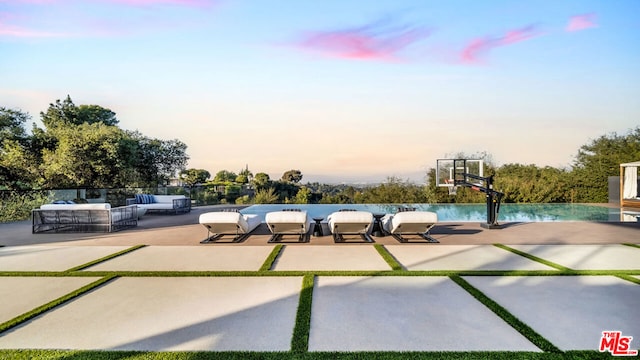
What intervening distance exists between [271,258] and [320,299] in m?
1.83

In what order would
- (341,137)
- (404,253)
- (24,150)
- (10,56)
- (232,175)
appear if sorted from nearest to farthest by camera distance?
(404,253)
(10,56)
(24,150)
(341,137)
(232,175)

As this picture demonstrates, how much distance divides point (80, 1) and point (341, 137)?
10198 millimetres

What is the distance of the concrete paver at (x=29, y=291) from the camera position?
328 cm

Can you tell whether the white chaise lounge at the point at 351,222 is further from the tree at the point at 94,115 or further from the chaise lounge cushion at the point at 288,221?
the tree at the point at 94,115

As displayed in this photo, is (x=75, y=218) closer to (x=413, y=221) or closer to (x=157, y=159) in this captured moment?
(x=413, y=221)

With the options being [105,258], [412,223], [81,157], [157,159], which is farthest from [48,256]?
[157,159]

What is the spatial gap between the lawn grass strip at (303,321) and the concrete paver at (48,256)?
340cm

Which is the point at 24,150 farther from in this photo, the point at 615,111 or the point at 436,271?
the point at 615,111

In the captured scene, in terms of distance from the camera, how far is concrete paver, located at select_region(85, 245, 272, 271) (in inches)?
186

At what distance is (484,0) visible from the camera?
404 inches

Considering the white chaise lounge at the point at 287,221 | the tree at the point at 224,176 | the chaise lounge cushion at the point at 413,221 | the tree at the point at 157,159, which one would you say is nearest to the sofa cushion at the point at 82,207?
the white chaise lounge at the point at 287,221

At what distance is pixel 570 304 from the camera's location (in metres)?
3.28

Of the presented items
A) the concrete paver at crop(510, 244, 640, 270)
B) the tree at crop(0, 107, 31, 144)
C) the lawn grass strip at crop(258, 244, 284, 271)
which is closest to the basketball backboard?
the concrete paver at crop(510, 244, 640, 270)

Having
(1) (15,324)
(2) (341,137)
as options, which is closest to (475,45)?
(2) (341,137)
